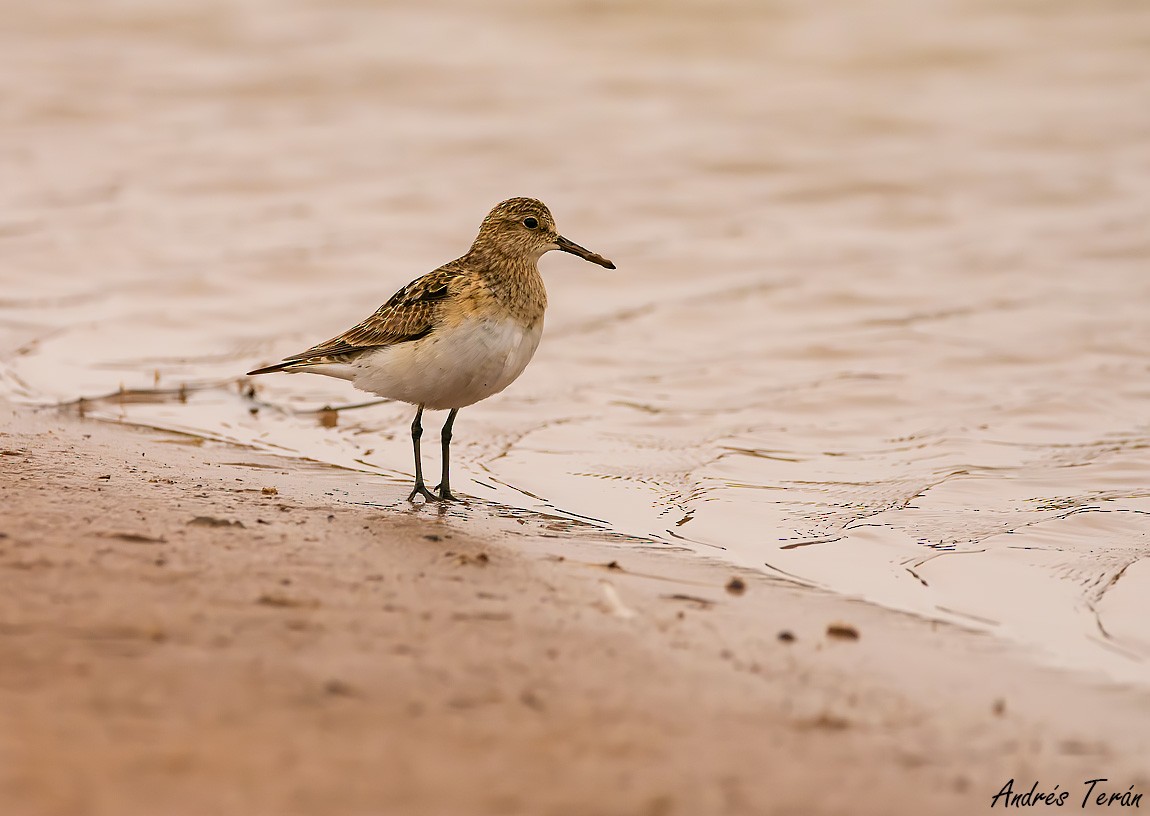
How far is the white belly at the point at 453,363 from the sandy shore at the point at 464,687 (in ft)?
3.82

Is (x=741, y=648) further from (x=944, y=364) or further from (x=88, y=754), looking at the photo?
(x=944, y=364)

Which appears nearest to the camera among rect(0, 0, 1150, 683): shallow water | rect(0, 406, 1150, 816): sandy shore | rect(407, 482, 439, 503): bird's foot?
Answer: rect(0, 406, 1150, 816): sandy shore

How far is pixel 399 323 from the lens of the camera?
6969 millimetres

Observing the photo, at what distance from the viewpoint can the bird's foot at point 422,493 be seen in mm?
6875

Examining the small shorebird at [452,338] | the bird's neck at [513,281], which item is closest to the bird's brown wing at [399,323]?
the small shorebird at [452,338]

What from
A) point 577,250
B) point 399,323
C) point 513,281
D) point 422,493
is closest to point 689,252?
point 577,250

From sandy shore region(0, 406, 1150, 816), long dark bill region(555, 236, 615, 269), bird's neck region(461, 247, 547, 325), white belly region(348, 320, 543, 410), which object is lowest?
sandy shore region(0, 406, 1150, 816)

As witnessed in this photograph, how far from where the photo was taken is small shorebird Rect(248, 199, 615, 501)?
6746 mm

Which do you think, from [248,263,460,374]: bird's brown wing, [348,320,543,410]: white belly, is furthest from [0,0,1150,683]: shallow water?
[248,263,460,374]: bird's brown wing

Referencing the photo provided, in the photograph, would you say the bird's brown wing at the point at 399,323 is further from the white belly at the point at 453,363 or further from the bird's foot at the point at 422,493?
the bird's foot at the point at 422,493

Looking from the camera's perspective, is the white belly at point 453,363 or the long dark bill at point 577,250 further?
the long dark bill at point 577,250

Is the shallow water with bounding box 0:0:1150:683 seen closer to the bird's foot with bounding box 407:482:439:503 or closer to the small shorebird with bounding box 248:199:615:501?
the bird's foot with bounding box 407:482:439:503

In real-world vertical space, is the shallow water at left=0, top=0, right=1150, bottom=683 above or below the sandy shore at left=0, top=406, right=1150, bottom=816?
above

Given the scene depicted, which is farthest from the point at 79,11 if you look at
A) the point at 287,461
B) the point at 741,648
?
the point at 741,648
